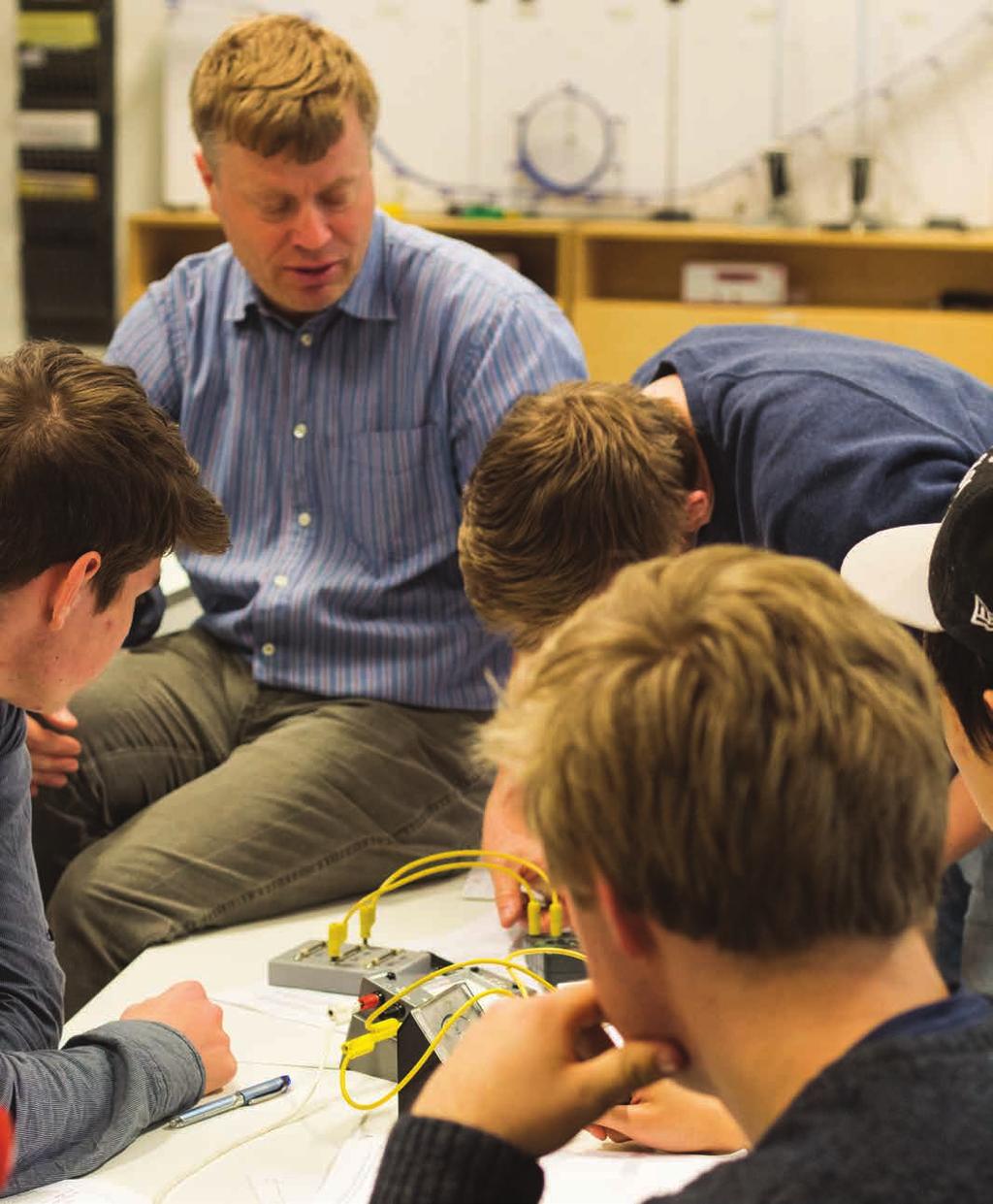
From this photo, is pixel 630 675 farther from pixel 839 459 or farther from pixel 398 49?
pixel 398 49

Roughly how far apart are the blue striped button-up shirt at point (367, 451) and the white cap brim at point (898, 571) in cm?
89

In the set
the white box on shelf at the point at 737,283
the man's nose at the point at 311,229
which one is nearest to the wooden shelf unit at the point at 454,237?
the white box on shelf at the point at 737,283

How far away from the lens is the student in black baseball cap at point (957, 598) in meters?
1.06

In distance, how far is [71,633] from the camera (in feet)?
4.65

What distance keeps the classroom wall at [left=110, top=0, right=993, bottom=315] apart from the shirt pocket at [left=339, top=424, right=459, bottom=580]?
261cm

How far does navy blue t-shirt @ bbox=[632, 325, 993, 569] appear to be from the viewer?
1.57 m

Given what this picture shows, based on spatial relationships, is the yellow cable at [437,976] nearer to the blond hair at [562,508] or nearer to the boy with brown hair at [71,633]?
the boy with brown hair at [71,633]

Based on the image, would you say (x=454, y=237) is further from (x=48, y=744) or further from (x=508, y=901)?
(x=508, y=901)

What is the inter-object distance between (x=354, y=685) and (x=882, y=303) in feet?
9.44

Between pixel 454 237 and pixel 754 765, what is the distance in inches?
159

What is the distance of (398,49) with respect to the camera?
15.4 feet

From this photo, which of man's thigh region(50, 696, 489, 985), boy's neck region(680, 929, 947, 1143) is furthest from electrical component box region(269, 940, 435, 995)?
boy's neck region(680, 929, 947, 1143)

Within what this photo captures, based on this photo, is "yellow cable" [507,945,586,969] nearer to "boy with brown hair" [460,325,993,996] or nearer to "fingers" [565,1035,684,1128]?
"boy with brown hair" [460,325,993,996]

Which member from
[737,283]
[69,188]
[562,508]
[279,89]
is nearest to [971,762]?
[562,508]
